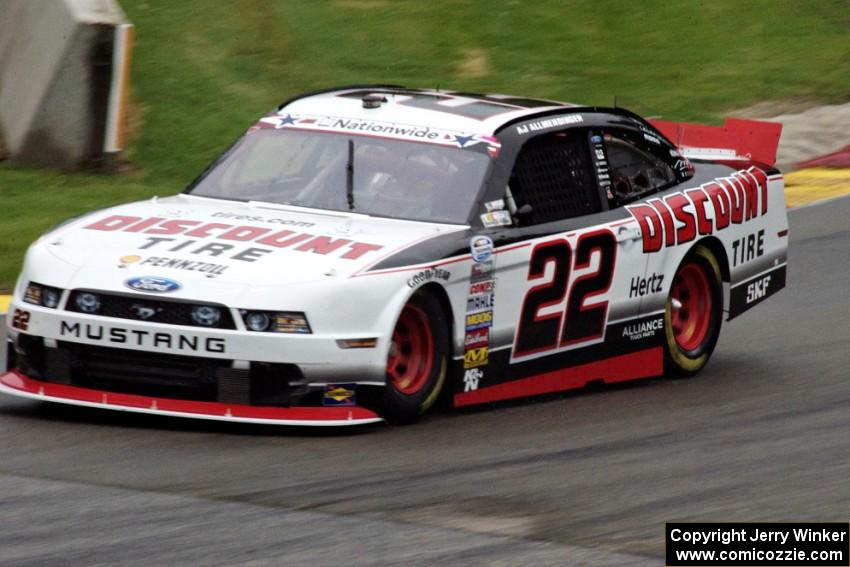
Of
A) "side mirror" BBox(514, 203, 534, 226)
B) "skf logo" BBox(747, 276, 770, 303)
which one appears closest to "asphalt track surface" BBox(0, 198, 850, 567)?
"side mirror" BBox(514, 203, 534, 226)

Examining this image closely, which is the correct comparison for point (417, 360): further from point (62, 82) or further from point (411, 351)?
point (62, 82)

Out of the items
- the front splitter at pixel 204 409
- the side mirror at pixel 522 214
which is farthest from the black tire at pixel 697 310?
the front splitter at pixel 204 409

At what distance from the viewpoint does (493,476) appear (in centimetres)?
661

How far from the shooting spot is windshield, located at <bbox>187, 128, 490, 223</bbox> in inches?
316

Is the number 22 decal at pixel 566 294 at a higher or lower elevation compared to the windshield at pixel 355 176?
lower

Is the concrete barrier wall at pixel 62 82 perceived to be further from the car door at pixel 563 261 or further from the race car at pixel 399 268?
the car door at pixel 563 261

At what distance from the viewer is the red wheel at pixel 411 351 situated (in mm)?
7402

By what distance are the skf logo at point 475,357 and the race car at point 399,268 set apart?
0.09 feet

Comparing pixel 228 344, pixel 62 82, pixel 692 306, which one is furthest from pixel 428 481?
pixel 62 82

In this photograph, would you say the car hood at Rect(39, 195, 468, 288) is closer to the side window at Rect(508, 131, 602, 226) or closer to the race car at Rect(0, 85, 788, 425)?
the race car at Rect(0, 85, 788, 425)

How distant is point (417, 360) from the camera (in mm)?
7527

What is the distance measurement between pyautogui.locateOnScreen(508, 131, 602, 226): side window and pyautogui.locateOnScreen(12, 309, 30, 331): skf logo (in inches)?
95.1

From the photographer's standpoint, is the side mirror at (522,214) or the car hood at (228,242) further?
the side mirror at (522,214)

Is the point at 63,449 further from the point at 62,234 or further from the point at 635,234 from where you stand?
the point at 635,234
